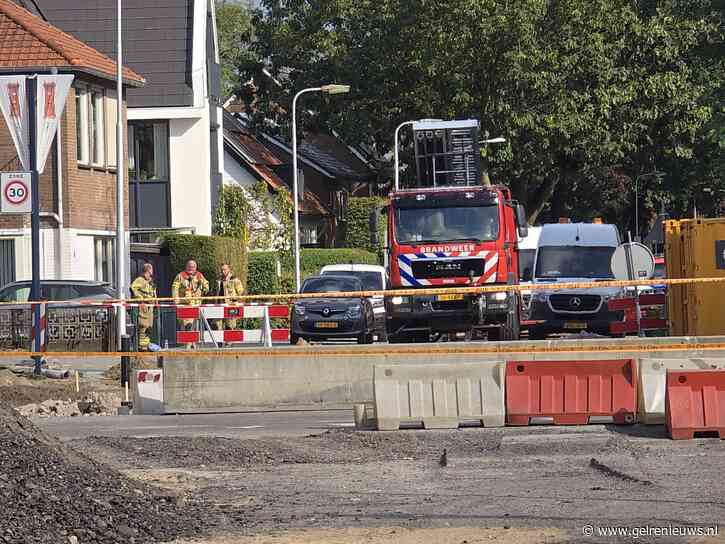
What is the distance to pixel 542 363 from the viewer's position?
1581cm

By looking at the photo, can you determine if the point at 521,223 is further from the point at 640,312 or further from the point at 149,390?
the point at 149,390

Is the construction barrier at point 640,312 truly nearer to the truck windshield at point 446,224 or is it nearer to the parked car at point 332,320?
the truck windshield at point 446,224

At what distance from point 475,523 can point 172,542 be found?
2012 millimetres

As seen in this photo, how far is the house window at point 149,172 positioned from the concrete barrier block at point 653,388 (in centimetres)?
3346

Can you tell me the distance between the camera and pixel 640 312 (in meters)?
27.9

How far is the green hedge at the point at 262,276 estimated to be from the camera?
47500 millimetres

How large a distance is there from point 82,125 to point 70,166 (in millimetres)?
1436

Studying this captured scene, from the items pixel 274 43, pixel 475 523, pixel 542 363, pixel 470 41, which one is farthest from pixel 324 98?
pixel 475 523

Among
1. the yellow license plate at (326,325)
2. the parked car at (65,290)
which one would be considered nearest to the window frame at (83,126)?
the parked car at (65,290)

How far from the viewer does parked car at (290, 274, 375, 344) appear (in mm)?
32219

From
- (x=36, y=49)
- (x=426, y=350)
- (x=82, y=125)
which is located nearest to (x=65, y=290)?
(x=82, y=125)

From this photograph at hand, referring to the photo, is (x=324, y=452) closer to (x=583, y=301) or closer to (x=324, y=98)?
(x=583, y=301)

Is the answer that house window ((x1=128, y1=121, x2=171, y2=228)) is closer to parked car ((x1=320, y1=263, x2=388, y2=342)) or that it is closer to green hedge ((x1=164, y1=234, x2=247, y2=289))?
green hedge ((x1=164, y1=234, x2=247, y2=289))

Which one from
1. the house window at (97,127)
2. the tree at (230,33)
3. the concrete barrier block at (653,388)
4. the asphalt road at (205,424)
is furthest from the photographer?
the tree at (230,33)
